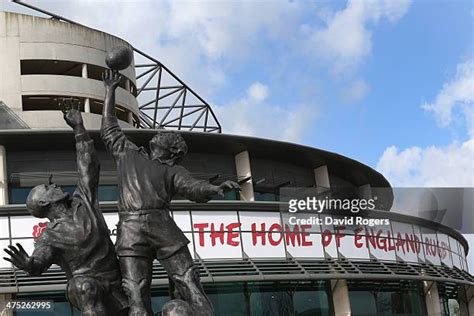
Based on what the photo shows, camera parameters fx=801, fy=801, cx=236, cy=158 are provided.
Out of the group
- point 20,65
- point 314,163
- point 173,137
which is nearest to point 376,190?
point 314,163

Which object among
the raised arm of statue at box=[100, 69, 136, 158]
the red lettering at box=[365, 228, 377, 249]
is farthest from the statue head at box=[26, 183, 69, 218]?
the red lettering at box=[365, 228, 377, 249]

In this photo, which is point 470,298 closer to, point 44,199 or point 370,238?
point 370,238

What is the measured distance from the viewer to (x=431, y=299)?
35.0 metres

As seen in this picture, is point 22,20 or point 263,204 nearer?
point 263,204

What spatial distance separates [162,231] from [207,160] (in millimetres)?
25215

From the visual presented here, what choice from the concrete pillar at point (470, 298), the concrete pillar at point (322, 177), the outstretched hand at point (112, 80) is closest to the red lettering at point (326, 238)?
the concrete pillar at point (322, 177)

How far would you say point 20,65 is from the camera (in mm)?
37156

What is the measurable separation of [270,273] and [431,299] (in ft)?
32.5

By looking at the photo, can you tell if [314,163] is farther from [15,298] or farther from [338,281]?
[15,298]

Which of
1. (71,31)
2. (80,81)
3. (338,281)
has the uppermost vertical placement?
(71,31)

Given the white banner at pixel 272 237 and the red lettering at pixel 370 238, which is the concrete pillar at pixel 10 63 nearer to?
the white banner at pixel 272 237

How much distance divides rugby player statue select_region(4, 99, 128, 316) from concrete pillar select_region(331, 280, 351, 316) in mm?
24102

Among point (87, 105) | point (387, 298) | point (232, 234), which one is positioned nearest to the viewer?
point (232, 234)

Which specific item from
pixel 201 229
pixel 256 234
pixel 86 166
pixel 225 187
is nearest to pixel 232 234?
pixel 256 234
